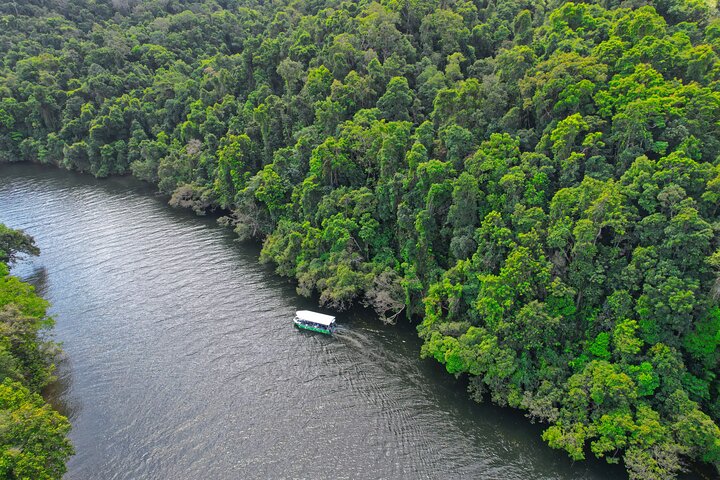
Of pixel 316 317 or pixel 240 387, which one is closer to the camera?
pixel 240 387

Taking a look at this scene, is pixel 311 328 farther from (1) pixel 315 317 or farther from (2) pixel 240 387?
(2) pixel 240 387

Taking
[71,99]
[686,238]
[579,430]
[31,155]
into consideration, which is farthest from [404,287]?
[31,155]

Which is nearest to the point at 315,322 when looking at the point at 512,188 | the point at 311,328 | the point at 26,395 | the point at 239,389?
the point at 311,328

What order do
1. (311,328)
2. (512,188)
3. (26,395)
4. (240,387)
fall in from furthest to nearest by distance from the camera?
(311,328)
(512,188)
(240,387)
(26,395)

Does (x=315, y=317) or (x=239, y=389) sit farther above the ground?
(x=315, y=317)

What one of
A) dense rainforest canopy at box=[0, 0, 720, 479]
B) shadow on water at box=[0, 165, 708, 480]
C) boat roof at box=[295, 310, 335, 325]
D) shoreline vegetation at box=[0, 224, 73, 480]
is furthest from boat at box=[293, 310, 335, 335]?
shoreline vegetation at box=[0, 224, 73, 480]

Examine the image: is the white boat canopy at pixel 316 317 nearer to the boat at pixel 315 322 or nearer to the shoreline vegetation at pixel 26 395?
the boat at pixel 315 322

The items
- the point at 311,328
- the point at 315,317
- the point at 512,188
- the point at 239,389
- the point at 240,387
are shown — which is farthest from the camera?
the point at 315,317

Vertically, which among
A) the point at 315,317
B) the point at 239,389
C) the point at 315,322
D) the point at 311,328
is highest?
the point at 315,317
